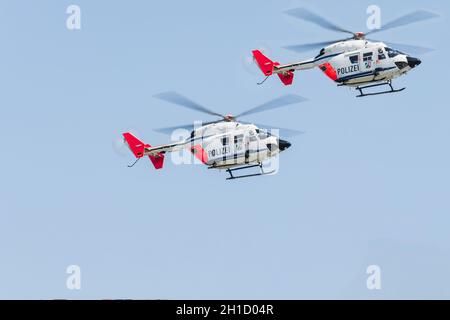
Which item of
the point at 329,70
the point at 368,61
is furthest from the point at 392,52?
the point at 329,70

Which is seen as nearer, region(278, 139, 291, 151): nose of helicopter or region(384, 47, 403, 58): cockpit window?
region(278, 139, 291, 151): nose of helicopter

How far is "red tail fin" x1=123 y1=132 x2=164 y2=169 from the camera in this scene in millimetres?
72188

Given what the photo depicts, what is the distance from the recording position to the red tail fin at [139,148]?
72.2 meters

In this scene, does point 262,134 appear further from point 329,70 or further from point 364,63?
point 364,63

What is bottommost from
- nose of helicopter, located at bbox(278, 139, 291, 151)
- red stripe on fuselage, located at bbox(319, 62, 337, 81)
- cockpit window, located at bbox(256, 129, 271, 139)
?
nose of helicopter, located at bbox(278, 139, 291, 151)

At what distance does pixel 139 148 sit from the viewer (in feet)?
237

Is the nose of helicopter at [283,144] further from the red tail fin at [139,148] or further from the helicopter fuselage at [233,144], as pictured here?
the red tail fin at [139,148]

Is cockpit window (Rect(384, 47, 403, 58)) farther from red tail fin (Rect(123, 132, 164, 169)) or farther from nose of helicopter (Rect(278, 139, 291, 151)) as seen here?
red tail fin (Rect(123, 132, 164, 169))

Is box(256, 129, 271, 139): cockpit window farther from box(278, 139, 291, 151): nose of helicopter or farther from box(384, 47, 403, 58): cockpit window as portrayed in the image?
box(384, 47, 403, 58): cockpit window

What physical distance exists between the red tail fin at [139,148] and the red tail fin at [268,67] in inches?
294

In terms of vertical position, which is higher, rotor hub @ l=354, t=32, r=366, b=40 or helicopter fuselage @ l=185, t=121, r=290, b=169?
rotor hub @ l=354, t=32, r=366, b=40

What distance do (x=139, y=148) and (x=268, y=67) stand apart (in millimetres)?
8416

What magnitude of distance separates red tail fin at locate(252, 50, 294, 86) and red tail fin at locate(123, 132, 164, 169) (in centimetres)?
746
